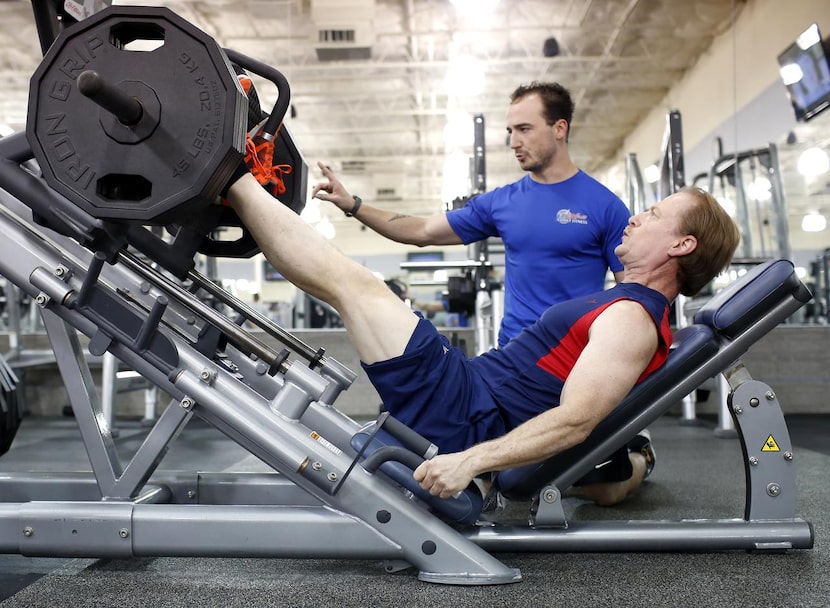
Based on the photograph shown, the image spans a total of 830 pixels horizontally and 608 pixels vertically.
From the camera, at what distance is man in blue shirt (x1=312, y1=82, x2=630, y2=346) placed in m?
→ 2.16

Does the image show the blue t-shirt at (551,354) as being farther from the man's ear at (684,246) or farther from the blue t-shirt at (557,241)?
the blue t-shirt at (557,241)

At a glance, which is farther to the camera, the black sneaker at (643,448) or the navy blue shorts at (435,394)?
the black sneaker at (643,448)

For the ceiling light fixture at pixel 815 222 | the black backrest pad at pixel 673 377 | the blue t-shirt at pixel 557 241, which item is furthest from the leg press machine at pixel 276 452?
the ceiling light fixture at pixel 815 222

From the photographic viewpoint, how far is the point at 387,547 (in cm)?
133

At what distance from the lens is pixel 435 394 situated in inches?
57.4

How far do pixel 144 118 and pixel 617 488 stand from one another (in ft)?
5.35

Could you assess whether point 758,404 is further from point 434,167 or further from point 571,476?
point 434,167

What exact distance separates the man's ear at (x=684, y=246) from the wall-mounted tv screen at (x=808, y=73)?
14.8 ft

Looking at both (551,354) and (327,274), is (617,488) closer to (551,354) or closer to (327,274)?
(551,354)

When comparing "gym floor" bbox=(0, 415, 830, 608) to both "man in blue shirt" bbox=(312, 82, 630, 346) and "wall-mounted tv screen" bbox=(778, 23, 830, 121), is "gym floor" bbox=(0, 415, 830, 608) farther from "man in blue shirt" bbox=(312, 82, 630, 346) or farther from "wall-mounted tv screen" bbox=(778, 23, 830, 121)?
"wall-mounted tv screen" bbox=(778, 23, 830, 121)

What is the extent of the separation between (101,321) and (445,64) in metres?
7.49

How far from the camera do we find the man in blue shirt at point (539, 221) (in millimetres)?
2156

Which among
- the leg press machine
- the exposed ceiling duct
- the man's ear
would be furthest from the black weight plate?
the exposed ceiling duct

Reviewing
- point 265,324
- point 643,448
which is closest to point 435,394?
point 265,324
